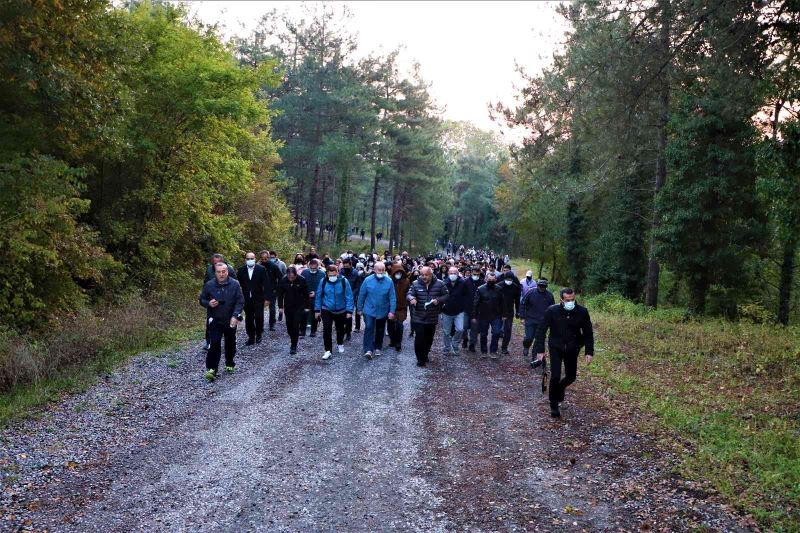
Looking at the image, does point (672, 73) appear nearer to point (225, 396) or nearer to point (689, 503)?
point (689, 503)

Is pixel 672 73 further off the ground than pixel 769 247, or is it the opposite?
pixel 672 73

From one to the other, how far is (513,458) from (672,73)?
340 inches

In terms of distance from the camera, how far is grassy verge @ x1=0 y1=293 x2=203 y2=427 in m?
8.80

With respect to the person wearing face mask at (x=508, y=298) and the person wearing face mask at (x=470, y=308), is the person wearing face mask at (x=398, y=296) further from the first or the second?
the person wearing face mask at (x=508, y=298)

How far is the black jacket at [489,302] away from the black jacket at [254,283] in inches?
197

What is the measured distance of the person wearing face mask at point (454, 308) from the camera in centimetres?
1290

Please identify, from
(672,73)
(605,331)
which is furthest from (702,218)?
(672,73)

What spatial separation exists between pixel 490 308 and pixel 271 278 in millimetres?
5396

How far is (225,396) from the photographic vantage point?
29.3 ft

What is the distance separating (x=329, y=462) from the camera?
6426 millimetres

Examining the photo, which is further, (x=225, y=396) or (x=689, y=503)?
(x=225, y=396)

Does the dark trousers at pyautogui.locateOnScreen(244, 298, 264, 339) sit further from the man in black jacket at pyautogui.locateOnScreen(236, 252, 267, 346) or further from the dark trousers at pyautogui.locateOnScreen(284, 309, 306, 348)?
the dark trousers at pyautogui.locateOnScreen(284, 309, 306, 348)

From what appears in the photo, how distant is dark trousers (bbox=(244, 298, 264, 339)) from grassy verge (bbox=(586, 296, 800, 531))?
24.9 feet

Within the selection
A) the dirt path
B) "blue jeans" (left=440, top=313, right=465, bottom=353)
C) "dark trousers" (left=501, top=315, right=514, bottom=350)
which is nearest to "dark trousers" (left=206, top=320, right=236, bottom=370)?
the dirt path
